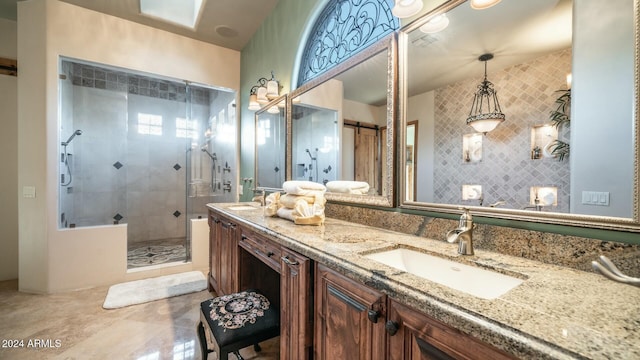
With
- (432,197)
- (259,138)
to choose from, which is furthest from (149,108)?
(432,197)

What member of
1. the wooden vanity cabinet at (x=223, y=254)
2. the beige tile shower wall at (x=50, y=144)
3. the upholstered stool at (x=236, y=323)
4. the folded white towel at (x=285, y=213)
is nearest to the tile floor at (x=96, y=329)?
the beige tile shower wall at (x=50, y=144)

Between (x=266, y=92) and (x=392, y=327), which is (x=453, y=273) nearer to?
(x=392, y=327)

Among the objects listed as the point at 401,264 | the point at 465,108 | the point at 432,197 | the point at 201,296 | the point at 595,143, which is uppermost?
the point at 465,108

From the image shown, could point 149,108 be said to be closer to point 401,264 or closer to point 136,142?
point 136,142

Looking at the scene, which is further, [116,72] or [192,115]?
[192,115]

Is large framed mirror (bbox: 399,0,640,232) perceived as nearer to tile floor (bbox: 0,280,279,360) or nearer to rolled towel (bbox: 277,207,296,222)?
rolled towel (bbox: 277,207,296,222)

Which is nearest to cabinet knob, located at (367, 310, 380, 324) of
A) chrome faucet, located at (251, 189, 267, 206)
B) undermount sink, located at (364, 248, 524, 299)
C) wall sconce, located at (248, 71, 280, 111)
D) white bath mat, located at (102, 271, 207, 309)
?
undermount sink, located at (364, 248, 524, 299)

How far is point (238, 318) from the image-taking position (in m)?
1.32

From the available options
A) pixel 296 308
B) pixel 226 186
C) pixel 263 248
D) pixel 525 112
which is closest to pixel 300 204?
pixel 263 248

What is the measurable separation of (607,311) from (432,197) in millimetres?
→ 765

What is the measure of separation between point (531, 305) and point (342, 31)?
6.52 feet

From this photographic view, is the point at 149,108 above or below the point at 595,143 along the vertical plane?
above

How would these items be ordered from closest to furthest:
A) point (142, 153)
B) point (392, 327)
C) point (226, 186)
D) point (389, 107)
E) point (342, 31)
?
1. point (392, 327)
2. point (389, 107)
3. point (342, 31)
4. point (226, 186)
5. point (142, 153)

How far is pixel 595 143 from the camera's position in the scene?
840 millimetres
